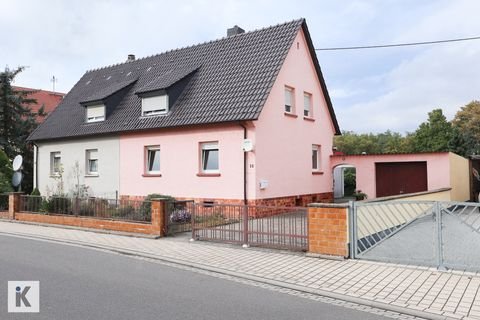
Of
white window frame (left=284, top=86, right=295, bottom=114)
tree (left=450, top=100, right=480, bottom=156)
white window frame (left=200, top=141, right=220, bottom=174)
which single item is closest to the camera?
white window frame (left=200, top=141, right=220, bottom=174)

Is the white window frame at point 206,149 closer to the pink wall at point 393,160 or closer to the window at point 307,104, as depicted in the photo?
the window at point 307,104

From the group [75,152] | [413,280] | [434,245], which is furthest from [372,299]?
[75,152]

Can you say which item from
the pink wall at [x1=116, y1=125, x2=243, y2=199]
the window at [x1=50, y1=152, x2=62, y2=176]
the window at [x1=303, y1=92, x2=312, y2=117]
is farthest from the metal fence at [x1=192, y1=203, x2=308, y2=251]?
the window at [x1=50, y1=152, x2=62, y2=176]

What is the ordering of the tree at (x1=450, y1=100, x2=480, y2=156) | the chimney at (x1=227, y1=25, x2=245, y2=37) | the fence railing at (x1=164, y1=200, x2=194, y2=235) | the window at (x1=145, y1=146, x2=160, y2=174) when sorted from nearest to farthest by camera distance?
1. the fence railing at (x1=164, y1=200, x2=194, y2=235)
2. the window at (x1=145, y1=146, x2=160, y2=174)
3. the chimney at (x1=227, y1=25, x2=245, y2=37)
4. the tree at (x1=450, y1=100, x2=480, y2=156)

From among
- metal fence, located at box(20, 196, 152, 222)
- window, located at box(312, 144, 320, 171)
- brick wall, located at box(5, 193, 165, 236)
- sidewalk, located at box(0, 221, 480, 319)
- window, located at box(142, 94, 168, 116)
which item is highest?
window, located at box(142, 94, 168, 116)

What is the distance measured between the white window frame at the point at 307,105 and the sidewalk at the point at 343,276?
10814 millimetres

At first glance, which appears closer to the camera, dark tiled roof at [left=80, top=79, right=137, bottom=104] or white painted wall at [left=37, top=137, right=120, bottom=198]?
white painted wall at [left=37, top=137, right=120, bottom=198]

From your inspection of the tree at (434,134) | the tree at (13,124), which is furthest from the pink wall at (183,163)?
the tree at (434,134)

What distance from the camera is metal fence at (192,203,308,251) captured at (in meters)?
9.65

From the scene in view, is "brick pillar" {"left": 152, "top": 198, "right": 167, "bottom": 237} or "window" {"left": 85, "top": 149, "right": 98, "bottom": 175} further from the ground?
"window" {"left": 85, "top": 149, "right": 98, "bottom": 175}

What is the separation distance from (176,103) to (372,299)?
541 inches

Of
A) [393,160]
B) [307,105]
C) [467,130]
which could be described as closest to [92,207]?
[307,105]

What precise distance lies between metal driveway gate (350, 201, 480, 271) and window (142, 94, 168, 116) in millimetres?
11520

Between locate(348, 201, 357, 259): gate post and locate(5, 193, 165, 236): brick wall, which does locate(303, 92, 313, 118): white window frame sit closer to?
locate(5, 193, 165, 236): brick wall
